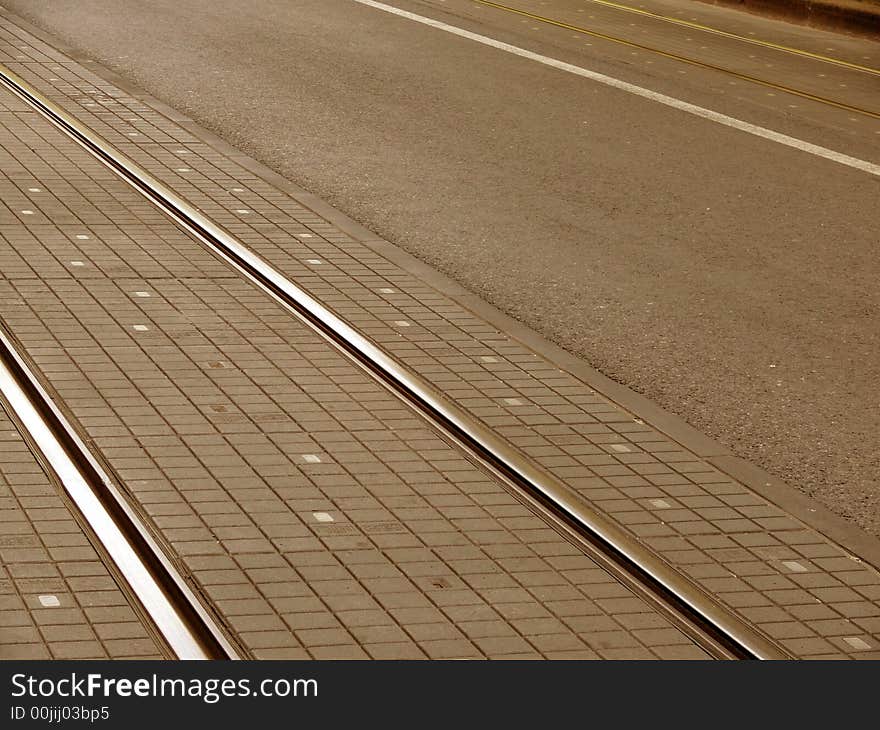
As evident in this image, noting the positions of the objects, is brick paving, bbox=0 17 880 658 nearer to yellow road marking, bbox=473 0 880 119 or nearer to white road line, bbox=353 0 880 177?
white road line, bbox=353 0 880 177

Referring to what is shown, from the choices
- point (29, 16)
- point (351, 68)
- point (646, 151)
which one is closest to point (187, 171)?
point (646, 151)

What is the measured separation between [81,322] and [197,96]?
566cm

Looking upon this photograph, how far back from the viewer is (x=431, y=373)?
6715 mm

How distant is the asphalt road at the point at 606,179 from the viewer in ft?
23.2

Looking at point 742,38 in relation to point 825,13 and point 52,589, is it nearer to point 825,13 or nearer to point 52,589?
point 825,13

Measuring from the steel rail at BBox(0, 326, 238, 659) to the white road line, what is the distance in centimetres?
750

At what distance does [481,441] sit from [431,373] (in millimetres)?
793

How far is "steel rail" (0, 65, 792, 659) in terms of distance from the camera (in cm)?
479

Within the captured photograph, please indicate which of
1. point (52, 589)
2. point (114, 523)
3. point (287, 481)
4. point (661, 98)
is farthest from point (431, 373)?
point (661, 98)

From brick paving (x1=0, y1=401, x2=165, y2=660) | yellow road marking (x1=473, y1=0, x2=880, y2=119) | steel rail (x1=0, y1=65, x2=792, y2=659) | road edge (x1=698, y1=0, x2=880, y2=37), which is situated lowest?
brick paving (x1=0, y1=401, x2=165, y2=660)

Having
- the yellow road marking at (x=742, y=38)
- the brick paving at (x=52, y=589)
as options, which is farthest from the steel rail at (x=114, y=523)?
the yellow road marking at (x=742, y=38)

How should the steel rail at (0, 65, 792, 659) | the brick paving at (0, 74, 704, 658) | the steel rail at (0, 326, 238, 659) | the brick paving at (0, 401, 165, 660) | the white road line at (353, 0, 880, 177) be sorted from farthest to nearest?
the white road line at (353, 0, 880, 177), the steel rail at (0, 65, 792, 659), the brick paving at (0, 74, 704, 658), the steel rail at (0, 326, 238, 659), the brick paving at (0, 401, 165, 660)

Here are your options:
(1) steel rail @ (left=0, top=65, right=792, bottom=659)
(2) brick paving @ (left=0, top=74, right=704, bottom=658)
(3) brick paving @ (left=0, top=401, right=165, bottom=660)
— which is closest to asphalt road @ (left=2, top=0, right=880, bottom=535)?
(1) steel rail @ (left=0, top=65, right=792, bottom=659)

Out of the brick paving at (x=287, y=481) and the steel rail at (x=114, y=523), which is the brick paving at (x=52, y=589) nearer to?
the steel rail at (x=114, y=523)
